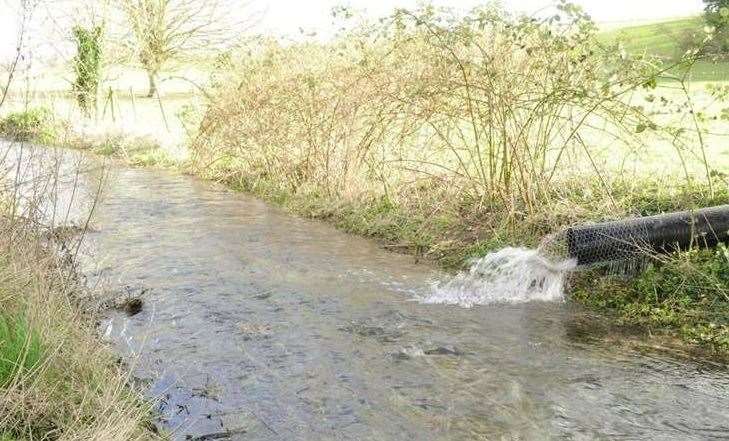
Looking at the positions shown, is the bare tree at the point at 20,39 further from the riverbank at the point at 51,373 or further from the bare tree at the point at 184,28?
the bare tree at the point at 184,28

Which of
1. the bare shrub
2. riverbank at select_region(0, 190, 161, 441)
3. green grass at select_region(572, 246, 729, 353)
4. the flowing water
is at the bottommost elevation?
the flowing water

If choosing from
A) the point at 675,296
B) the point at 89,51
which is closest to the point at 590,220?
the point at 675,296

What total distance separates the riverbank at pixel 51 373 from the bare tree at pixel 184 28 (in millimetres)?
28858

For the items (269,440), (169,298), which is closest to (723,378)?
(269,440)

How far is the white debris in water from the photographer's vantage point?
8.51m

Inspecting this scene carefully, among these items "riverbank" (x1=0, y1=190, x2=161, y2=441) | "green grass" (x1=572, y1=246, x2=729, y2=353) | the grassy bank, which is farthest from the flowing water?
the grassy bank

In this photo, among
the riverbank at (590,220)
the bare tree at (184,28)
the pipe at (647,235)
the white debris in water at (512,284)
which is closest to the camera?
the riverbank at (590,220)

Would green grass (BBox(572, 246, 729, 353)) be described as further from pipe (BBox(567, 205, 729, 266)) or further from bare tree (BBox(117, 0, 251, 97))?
bare tree (BBox(117, 0, 251, 97))

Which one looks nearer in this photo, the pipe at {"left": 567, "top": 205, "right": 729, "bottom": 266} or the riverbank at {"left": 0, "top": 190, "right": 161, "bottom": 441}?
the riverbank at {"left": 0, "top": 190, "right": 161, "bottom": 441}

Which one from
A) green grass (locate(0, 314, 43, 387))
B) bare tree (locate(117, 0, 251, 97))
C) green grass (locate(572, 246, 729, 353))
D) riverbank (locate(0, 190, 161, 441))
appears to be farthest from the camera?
bare tree (locate(117, 0, 251, 97))

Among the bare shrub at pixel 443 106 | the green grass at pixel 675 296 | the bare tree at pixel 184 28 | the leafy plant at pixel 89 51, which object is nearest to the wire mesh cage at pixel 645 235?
the green grass at pixel 675 296

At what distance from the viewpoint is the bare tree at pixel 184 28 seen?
110 feet

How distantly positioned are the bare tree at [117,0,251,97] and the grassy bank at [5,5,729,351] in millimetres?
20369

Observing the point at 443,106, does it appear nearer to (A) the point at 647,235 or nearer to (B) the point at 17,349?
(A) the point at 647,235
